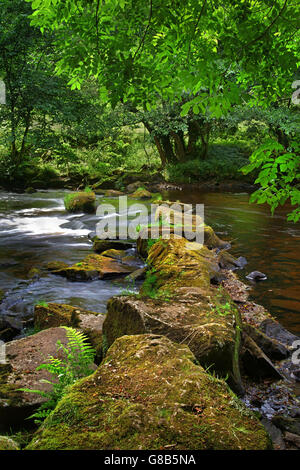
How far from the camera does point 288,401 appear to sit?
146 inches

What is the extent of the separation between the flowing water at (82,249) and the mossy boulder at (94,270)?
20 centimetres

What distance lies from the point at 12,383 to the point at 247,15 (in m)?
A: 4.12

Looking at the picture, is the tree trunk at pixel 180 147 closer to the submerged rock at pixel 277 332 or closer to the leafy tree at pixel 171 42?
the submerged rock at pixel 277 332

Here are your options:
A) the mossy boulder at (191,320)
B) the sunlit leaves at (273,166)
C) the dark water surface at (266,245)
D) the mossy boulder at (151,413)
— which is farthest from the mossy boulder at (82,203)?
the mossy boulder at (151,413)

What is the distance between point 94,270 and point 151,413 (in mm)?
5927

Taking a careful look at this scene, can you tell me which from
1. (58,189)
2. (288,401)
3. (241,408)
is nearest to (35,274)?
(288,401)

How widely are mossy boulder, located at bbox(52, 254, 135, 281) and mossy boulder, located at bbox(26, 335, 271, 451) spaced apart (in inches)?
204

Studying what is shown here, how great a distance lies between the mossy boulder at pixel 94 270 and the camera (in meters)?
7.90

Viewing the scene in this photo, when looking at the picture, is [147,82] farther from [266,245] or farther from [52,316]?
[266,245]

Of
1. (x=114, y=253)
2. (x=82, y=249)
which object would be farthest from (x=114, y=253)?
(x=82, y=249)

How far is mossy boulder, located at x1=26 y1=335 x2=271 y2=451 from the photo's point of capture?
2.06m

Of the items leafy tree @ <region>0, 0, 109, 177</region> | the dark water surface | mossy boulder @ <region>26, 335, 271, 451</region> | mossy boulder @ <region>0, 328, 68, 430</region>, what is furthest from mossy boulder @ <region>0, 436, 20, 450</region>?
leafy tree @ <region>0, 0, 109, 177</region>

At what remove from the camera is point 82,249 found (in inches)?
404

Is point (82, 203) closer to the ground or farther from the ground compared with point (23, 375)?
farther from the ground
